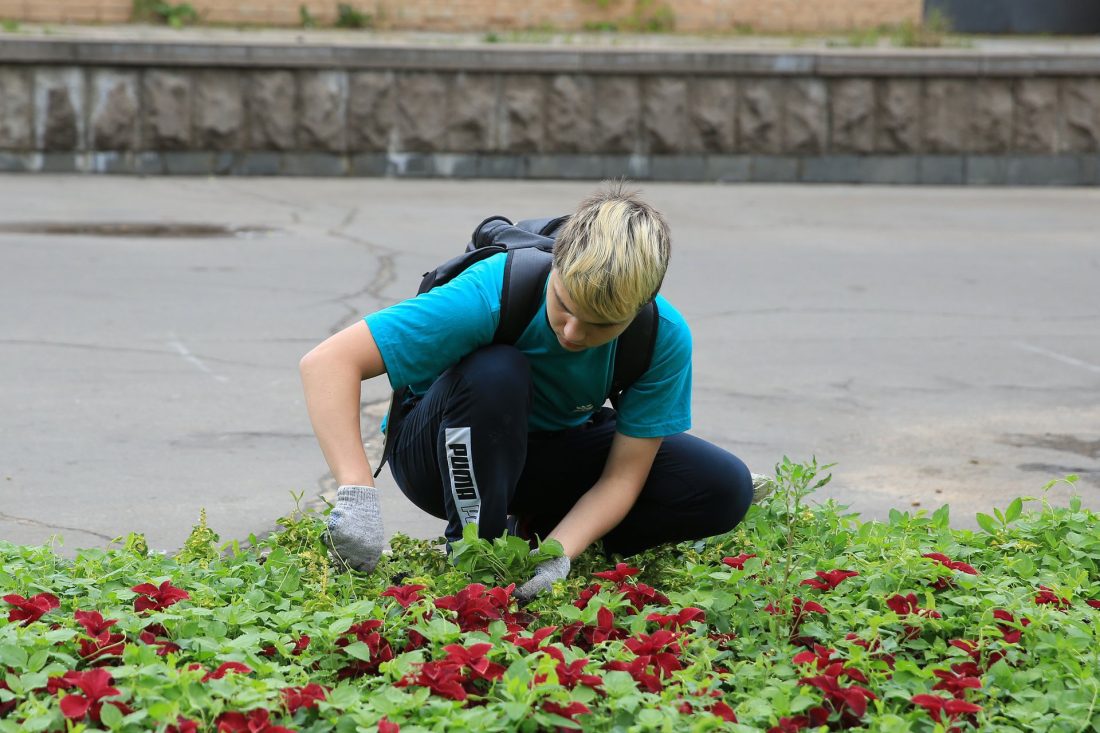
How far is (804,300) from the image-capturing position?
8.01 metres

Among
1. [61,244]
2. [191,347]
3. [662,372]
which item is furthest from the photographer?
[61,244]

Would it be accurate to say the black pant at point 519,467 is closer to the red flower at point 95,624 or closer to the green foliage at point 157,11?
the red flower at point 95,624

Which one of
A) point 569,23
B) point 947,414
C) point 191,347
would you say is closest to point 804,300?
point 947,414

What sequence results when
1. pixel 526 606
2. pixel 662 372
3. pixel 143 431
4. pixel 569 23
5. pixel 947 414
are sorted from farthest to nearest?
pixel 569 23 < pixel 947 414 < pixel 143 431 < pixel 662 372 < pixel 526 606

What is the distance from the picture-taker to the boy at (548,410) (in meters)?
2.94

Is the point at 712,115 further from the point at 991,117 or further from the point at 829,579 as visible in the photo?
the point at 829,579

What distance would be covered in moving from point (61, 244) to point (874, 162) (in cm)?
791

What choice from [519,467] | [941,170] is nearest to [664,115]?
[941,170]

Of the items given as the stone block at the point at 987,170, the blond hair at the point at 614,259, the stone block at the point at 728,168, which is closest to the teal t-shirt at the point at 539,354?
the blond hair at the point at 614,259

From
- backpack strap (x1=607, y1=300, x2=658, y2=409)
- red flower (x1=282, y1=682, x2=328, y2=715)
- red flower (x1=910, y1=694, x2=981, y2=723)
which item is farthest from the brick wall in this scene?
red flower (x1=910, y1=694, x2=981, y2=723)

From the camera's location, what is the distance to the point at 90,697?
2.36 m

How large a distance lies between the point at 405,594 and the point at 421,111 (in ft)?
33.8

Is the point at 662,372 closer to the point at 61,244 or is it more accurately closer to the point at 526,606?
the point at 526,606

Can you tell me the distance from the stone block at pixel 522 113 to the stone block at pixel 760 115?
6.17 feet
